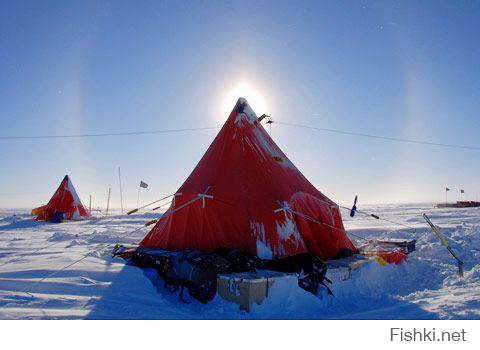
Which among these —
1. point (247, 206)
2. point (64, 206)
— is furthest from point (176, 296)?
point (64, 206)

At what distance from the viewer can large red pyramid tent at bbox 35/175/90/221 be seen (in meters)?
25.9

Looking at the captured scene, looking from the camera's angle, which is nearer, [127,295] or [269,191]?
[127,295]

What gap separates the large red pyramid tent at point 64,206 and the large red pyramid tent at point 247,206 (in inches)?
778

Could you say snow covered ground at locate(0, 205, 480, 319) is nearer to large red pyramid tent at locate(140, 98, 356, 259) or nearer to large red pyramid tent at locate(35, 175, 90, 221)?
large red pyramid tent at locate(140, 98, 356, 259)

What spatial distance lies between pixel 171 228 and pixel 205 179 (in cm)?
156

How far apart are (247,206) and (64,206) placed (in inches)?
911

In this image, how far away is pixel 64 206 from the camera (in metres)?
26.8

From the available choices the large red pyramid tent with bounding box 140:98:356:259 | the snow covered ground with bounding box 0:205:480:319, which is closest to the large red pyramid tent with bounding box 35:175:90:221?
the snow covered ground with bounding box 0:205:480:319

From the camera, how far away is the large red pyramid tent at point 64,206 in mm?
25906

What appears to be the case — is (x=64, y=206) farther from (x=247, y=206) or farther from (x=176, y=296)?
(x=176, y=296)

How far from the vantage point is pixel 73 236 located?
14828mm

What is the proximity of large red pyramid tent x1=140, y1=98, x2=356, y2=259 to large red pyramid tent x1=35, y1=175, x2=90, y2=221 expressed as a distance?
19.8 metres
